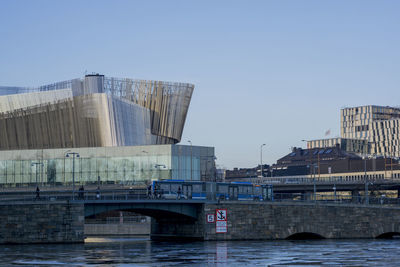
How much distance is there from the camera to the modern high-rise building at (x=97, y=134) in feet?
419

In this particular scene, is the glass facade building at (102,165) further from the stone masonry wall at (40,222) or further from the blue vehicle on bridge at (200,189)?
the stone masonry wall at (40,222)

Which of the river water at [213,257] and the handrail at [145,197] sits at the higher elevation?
the handrail at [145,197]

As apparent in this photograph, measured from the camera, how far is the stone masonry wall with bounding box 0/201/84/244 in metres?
70.6

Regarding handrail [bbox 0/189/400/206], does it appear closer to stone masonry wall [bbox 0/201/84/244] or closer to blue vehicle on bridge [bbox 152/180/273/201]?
blue vehicle on bridge [bbox 152/180/273/201]

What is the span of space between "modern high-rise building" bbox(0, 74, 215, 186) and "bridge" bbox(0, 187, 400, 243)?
122ft

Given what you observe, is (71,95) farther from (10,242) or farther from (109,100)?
(10,242)

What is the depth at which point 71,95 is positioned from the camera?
461 feet

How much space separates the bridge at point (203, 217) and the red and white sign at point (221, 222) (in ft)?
0.36

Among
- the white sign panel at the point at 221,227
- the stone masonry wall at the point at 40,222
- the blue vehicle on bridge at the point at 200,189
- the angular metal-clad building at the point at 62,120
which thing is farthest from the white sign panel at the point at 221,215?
the angular metal-clad building at the point at 62,120

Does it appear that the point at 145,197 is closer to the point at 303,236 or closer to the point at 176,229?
the point at 176,229

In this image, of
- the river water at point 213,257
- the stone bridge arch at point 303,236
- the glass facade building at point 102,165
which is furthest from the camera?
the glass facade building at point 102,165

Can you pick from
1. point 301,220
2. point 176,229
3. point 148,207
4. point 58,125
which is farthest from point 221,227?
point 58,125

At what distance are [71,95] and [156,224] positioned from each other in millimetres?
57132

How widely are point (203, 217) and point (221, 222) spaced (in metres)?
2.06
